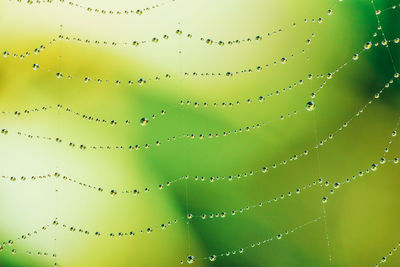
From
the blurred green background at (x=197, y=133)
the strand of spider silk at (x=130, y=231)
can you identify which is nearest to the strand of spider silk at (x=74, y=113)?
the blurred green background at (x=197, y=133)

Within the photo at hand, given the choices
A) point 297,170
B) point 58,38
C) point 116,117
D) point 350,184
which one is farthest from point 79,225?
point 350,184

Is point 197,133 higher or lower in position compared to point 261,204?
higher

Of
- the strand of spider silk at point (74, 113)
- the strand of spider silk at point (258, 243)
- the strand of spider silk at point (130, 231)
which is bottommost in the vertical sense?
the strand of spider silk at point (258, 243)

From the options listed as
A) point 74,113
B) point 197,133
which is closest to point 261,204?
point 197,133

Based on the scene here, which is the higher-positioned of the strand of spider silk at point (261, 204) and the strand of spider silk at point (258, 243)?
the strand of spider silk at point (261, 204)

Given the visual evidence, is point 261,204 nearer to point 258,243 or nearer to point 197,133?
point 258,243

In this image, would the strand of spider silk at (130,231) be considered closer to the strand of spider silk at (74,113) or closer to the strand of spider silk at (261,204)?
the strand of spider silk at (261,204)

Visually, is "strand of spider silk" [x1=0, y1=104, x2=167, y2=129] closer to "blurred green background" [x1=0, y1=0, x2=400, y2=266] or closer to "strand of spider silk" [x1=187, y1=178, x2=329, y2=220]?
"blurred green background" [x1=0, y1=0, x2=400, y2=266]

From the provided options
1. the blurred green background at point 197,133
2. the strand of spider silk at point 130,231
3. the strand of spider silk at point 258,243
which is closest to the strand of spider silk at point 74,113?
the blurred green background at point 197,133

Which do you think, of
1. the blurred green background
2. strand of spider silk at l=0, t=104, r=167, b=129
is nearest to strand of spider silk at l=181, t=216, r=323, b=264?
the blurred green background
